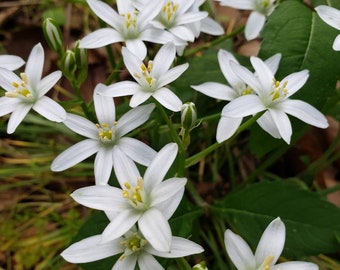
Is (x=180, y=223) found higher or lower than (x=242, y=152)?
lower

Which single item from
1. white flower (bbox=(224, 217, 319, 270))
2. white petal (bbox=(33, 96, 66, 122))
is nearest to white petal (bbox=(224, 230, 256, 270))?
white flower (bbox=(224, 217, 319, 270))

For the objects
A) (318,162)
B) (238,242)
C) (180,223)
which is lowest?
(238,242)

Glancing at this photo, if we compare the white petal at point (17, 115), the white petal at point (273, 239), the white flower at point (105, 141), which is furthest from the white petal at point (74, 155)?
the white petal at point (273, 239)

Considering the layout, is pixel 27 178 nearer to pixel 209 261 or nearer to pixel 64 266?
pixel 64 266

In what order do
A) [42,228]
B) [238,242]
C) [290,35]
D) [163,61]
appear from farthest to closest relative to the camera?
[42,228], [290,35], [163,61], [238,242]

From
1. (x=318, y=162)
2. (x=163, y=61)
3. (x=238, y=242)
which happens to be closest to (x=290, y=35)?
(x=163, y=61)

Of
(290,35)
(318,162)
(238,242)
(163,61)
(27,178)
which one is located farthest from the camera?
(27,178)

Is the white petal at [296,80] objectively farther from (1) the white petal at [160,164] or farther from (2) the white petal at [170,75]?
(1) the white petal at [160,164]

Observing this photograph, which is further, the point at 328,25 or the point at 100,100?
the point at 328,25
